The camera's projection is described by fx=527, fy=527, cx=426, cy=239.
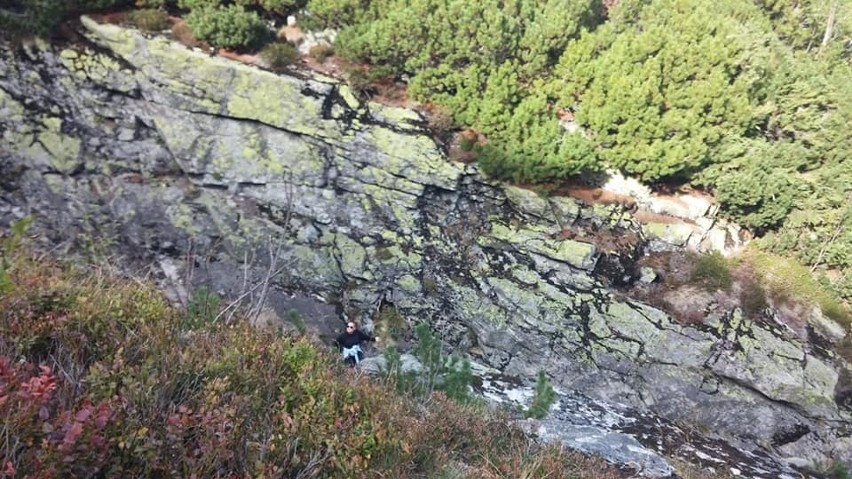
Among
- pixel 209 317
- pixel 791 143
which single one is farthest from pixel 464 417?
pixel 791 143

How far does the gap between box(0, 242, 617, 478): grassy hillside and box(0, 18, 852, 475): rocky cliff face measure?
6.95 meters

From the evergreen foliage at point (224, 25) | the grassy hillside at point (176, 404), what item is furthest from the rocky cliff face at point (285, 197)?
the grassy hillside at point (176, 404)

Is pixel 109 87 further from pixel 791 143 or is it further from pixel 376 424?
pixel 791 143

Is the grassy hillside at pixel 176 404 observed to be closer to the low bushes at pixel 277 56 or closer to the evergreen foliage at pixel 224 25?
the low bushes at pixel 277 56

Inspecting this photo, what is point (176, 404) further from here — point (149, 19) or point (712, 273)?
point (149, 19)

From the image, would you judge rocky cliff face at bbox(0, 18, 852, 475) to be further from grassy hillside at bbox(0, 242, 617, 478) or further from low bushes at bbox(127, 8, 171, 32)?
grassy hillside at bbox(0, 242, 617, 478)

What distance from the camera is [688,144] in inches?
446

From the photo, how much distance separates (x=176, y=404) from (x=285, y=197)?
9.35 m

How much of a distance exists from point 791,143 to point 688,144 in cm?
294

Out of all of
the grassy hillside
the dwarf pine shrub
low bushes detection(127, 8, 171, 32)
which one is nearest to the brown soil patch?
the dwarf pine shrub

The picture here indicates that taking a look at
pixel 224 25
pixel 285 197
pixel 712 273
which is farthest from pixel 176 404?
pixel 712 273

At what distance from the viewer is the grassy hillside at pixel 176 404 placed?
243 centimetres

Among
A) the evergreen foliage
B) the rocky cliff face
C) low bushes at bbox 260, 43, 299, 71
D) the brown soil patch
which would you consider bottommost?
the rocky cliff face

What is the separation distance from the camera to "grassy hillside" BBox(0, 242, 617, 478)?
2426 mm
